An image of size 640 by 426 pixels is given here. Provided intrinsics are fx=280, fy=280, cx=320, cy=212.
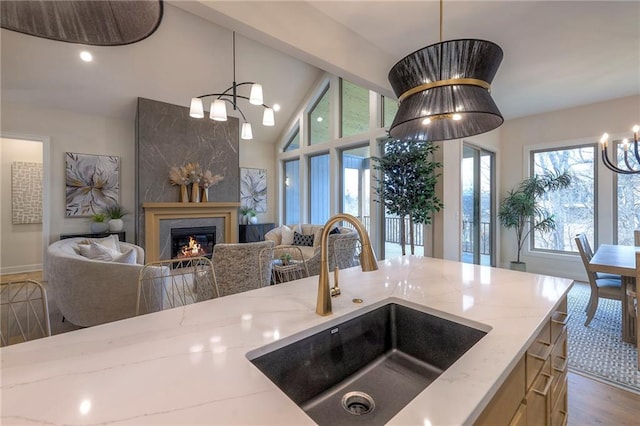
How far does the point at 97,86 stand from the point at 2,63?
1.05m

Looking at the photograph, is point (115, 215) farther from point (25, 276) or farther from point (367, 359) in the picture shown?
point (367, 359)

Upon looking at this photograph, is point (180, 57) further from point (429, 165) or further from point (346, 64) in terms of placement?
point (429, 165)

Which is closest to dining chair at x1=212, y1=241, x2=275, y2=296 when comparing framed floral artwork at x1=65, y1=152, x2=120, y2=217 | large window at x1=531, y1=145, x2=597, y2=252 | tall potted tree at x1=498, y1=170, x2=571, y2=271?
framed floral artwork at x1=65, y1=152, x2=120, y2=217

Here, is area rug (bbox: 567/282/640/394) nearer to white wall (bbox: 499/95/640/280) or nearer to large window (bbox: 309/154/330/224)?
white wall (bbox: 499/95/640/280)

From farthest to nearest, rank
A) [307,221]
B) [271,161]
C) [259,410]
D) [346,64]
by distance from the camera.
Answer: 1. [271,161]
2. [307,221]
3. [346,64]
4. [259,410]

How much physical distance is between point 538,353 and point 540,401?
0.23 metres

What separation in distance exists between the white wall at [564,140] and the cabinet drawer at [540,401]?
4539 mm

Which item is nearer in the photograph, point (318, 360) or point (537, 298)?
point (318, 360)

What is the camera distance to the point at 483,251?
5.02 meters

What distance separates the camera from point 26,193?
5262mm

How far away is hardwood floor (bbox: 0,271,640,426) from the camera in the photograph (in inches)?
68.7

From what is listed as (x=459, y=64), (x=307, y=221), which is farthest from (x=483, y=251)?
(x=459, y=64)

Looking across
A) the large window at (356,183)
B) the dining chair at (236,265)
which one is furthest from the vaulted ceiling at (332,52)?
the large window at (356,183)

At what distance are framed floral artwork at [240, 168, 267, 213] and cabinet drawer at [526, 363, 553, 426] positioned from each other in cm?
623
